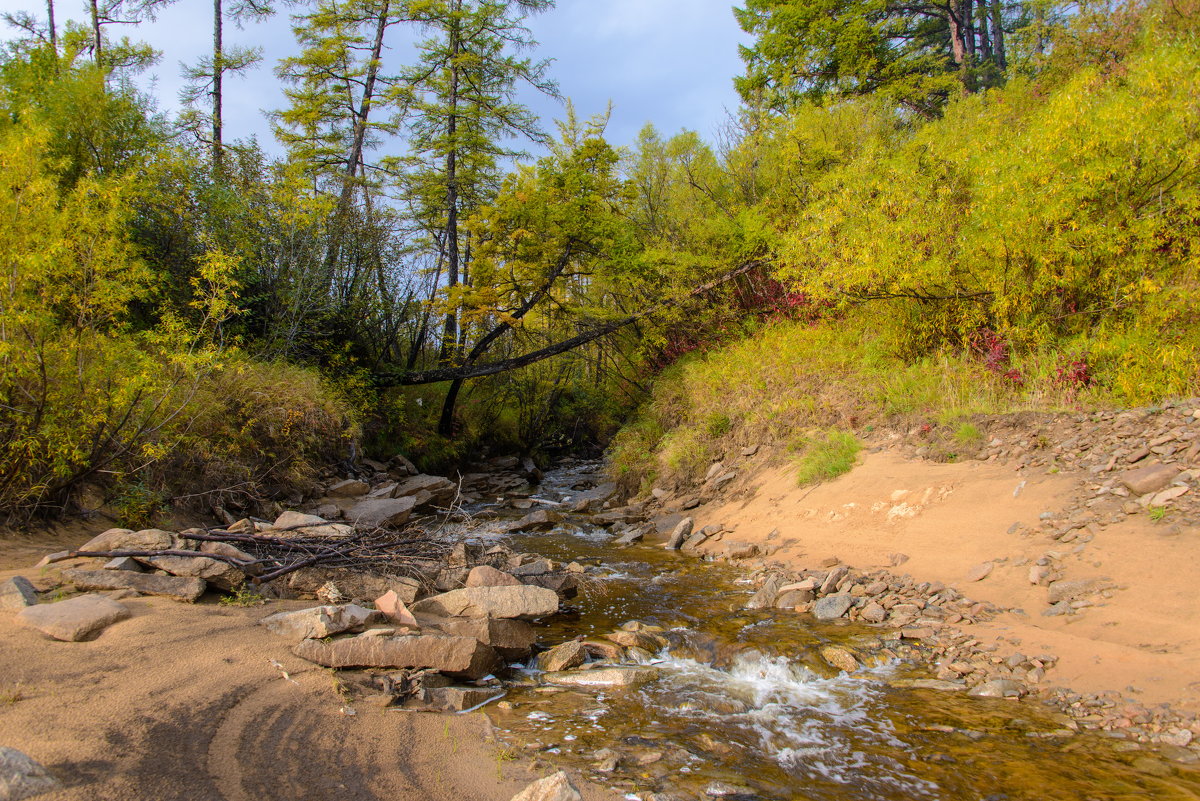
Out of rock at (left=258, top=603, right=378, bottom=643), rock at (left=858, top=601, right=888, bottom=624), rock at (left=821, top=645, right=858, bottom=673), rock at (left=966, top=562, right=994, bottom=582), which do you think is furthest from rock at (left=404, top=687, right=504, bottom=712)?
rock at (left=966, top=562, right=994, bottom=582)

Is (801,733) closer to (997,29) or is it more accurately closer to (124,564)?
(124,564)

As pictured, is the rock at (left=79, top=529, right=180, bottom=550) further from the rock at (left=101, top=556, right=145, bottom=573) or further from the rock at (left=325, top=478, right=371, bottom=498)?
the rock at (left=325, top=478, right=371, bottom=498)

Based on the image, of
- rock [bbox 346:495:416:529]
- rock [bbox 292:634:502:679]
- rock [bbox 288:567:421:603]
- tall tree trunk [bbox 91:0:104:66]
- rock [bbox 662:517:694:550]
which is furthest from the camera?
tall tree trunk [bbox 91:0:104:66]

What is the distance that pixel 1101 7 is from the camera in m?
14.8

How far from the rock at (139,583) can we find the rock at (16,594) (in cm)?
42

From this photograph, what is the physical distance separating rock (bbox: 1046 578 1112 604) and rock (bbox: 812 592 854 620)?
1753 mm

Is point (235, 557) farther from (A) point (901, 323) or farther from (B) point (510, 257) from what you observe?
(B) point (510, 257)

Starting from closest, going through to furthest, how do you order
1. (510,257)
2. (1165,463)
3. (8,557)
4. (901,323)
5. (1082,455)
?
(8,557) < (1165,463) < (1082,455) < (901,323) < (510,257)

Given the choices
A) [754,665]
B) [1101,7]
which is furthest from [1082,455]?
[1101,7]

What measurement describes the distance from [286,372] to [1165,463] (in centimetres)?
1295

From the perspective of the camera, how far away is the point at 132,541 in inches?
220

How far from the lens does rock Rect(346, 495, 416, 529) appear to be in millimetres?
9719

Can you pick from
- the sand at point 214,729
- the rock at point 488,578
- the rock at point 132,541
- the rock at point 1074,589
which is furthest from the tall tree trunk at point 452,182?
the rock at point 1074,589

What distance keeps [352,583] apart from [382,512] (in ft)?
13.6
